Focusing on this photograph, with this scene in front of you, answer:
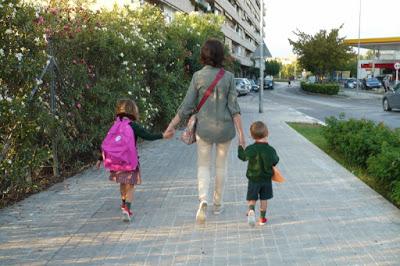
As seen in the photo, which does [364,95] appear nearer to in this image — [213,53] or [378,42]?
[378,42]

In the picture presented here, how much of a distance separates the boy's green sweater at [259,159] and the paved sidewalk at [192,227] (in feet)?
1.78

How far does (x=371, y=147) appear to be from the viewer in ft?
26.8

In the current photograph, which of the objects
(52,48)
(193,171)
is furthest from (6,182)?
(193,171)

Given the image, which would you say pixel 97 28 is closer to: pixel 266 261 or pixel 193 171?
pixel 193 171

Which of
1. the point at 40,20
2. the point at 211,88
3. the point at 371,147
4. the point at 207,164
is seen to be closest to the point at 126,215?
the point at 207,164

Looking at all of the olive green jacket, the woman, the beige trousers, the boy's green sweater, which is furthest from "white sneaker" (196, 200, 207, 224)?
the olive green jacket

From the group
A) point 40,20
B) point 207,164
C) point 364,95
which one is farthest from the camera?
point 364,95

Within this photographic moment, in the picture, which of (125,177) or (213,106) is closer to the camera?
(213,106)

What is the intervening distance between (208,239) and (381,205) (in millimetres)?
2493

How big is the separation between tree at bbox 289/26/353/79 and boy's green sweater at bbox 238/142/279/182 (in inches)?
1892

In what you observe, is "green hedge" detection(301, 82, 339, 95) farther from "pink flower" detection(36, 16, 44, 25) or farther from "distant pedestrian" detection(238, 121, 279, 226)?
"distant pedestrian" detection(238, 121, 279, 226)

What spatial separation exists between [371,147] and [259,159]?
350cm

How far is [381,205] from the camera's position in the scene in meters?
6.27

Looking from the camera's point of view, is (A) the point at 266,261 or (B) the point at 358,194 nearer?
(A) the point at 266,261
